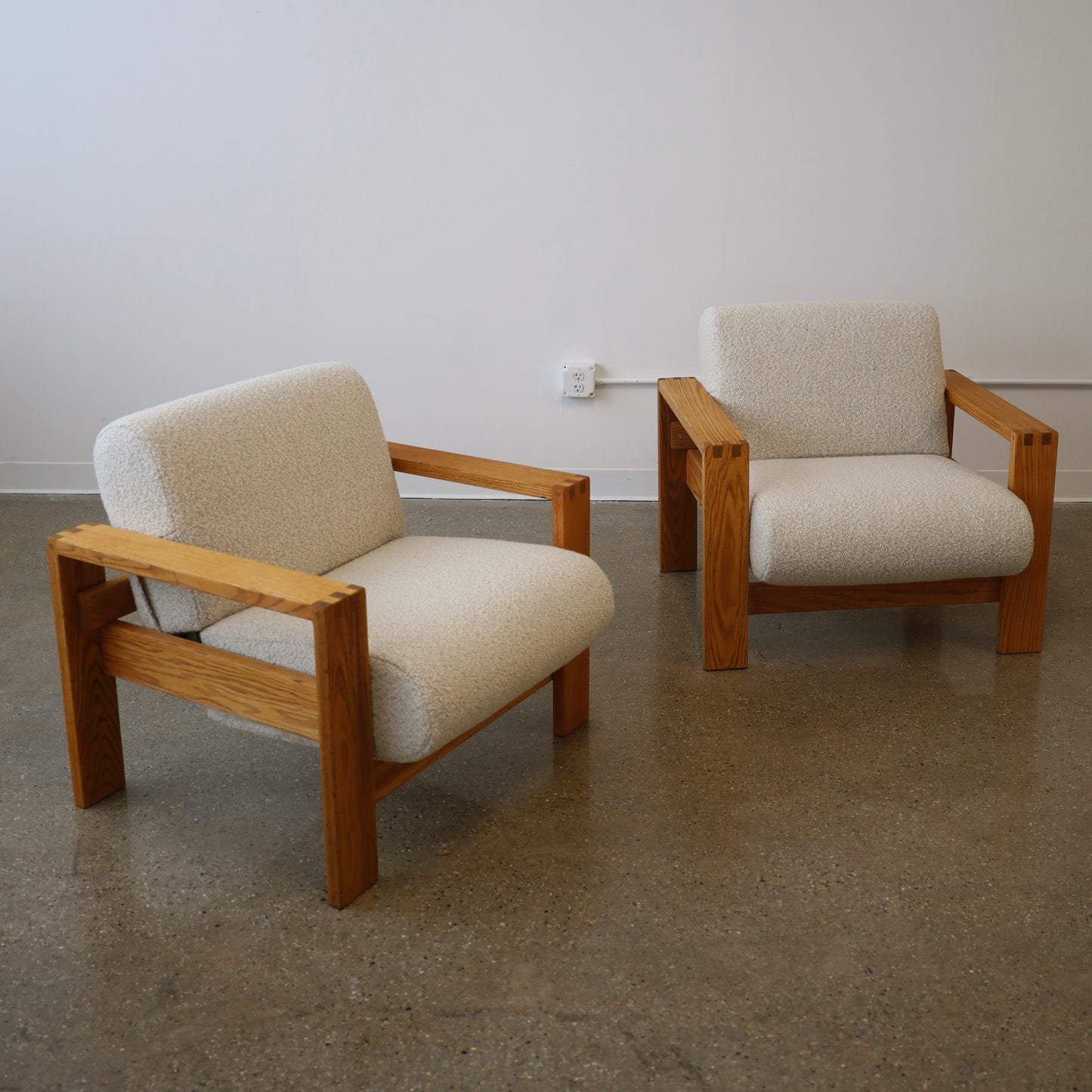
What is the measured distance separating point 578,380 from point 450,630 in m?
2.05

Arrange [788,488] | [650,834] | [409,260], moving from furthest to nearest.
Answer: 1. [409,260]
2. [788,488]
3. [650,834]

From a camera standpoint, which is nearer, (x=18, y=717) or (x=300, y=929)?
(x=300, y=929)

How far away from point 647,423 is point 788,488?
1.31m

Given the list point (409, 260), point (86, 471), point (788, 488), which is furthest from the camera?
point (86, 471)

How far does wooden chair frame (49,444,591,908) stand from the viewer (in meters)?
1.68

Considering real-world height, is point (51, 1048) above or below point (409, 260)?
below

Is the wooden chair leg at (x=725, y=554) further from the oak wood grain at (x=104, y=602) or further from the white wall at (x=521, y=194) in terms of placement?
the white wall at (x=521, y=194)

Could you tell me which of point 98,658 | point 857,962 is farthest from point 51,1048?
point 857,962

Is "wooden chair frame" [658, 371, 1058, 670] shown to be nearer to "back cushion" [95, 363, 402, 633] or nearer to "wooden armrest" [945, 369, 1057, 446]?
"wooden armrest" [945, 369, 1057, 446]

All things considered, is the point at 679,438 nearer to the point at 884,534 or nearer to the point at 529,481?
the point at 884,534

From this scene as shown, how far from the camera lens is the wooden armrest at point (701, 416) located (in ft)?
8.14

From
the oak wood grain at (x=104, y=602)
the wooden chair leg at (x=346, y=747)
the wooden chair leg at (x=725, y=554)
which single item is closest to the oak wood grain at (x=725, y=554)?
the wooden chair leg at (x=725, y=554)

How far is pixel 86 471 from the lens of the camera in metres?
3.93

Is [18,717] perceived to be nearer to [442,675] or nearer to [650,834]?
[442,675]
